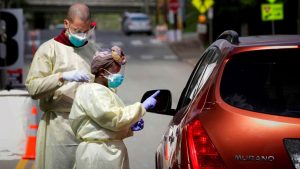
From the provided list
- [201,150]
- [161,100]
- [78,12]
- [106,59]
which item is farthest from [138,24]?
[201,150]

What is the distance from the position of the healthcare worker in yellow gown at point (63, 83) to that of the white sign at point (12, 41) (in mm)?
9828

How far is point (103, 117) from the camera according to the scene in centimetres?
497

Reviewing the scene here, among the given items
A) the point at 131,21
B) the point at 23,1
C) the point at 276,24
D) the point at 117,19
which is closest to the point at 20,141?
the point at 276,24

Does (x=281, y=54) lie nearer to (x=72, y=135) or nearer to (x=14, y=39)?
(x=72, y=135)

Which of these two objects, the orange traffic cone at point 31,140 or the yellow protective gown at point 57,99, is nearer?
the yellow protective gown at point 57,99

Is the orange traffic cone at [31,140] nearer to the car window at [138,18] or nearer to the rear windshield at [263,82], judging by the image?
the rear windshield at [263,82]

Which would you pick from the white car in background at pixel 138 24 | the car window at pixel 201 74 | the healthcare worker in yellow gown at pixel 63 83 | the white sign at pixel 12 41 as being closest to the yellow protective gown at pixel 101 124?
the car window at pixel 201 74

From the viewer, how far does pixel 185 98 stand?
18.4ft

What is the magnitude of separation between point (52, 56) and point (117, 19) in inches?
6118

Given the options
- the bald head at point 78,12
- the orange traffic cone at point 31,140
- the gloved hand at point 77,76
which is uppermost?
the bald head at point 78,12

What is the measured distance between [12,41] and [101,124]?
10823 millimetres

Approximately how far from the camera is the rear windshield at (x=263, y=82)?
14.3 feet

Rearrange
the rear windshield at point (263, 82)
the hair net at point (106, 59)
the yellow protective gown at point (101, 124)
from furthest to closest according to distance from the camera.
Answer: the hair net at point (106, 59)
the yellow protective gown at point (101, 124)
the rear windshield at point (263, 82)

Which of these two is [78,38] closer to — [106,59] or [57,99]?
[57,99]
